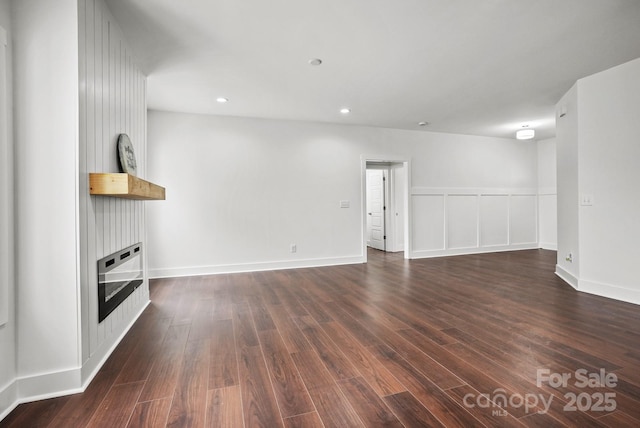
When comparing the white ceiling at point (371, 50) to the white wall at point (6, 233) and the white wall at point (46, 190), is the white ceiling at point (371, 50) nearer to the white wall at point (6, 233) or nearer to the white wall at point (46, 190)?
the white wall at point (46, 190)

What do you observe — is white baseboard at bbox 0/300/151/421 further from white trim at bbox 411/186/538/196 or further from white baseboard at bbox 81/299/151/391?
white trim at bbox 411/186/538/196

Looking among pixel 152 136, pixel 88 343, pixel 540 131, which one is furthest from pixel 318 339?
pixel 540 131

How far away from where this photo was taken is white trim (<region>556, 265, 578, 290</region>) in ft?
12.2

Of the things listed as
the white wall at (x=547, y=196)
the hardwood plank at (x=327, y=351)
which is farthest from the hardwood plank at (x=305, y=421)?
the white wall at (x=547, y=196)

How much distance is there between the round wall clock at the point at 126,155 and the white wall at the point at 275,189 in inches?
81.1

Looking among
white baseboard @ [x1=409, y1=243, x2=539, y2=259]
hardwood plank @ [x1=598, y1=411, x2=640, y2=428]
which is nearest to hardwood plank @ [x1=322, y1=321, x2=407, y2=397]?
hardwood plank @ [x1=598, y1=411, x2=640, y2=428]

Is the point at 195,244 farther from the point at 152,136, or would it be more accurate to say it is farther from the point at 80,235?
the point at 80,235

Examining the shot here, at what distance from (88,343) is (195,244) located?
2989mm

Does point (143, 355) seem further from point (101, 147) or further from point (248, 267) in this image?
point (248, 267)

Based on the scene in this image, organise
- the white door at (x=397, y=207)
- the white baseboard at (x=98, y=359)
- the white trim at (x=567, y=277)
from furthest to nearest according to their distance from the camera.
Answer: the white door at (x=397, y=207), the white trim at (x=567, y=277), the white baseboard at (x=98, y=359)

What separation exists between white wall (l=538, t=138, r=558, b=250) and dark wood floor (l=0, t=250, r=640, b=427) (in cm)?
403

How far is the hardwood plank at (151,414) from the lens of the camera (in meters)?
1.42

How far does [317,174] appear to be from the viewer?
5320 mm

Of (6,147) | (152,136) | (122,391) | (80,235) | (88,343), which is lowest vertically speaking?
(122,391)
